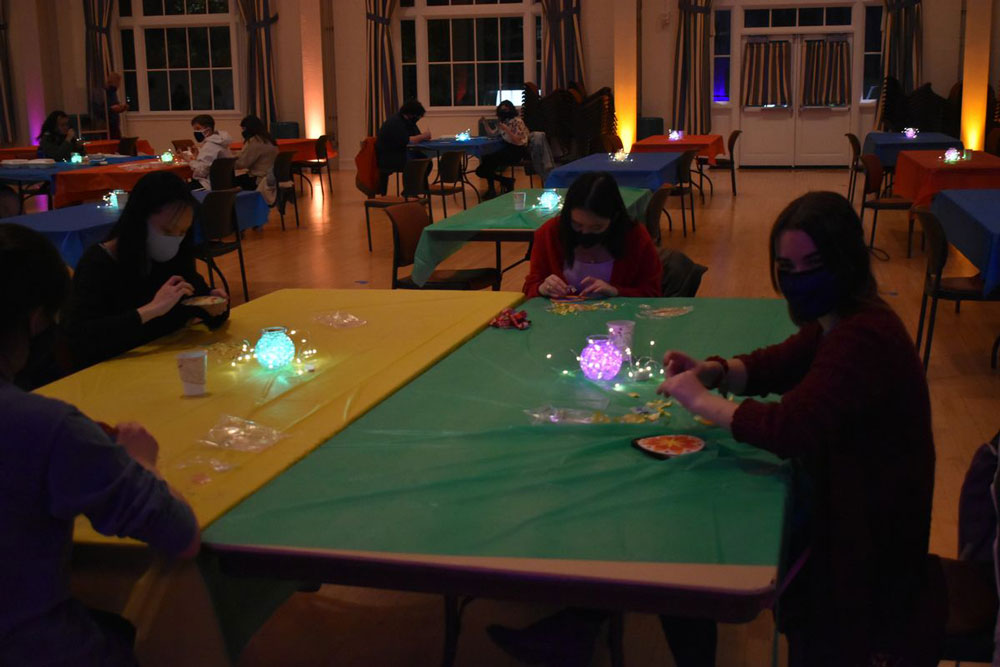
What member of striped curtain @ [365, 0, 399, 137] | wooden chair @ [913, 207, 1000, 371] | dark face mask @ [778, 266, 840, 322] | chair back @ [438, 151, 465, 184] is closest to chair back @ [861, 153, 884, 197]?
wooden chair @ [913, 207, 1000, 371]

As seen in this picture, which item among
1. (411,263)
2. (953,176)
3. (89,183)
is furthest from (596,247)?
(89,183)

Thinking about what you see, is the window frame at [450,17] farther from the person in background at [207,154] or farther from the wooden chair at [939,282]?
the wooden chair at [939,282]

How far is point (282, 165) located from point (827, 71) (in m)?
8.43

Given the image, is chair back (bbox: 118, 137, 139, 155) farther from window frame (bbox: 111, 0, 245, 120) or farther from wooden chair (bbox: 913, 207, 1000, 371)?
wooden chair (bbox: 913, 207, 1000, 371)

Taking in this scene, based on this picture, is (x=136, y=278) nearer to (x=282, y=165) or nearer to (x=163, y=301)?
(x=163, y=301)

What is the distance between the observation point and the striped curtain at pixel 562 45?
47.3ft

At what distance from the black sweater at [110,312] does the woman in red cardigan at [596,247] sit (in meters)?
1.18

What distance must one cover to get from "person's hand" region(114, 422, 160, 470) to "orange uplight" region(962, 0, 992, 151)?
12941 millimetres

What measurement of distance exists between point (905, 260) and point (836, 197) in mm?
6132

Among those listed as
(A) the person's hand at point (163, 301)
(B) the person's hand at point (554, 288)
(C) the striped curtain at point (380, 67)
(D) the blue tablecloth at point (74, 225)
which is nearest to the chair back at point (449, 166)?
(D) the blue tablecloth at point (74, 225)

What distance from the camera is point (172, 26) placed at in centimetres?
1570

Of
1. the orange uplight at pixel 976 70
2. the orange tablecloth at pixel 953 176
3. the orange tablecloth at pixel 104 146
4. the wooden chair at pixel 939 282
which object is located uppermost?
the orange uplight at pixel 976 70

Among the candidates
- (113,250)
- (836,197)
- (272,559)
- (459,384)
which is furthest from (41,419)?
(113,250)

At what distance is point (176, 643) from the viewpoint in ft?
5.04
